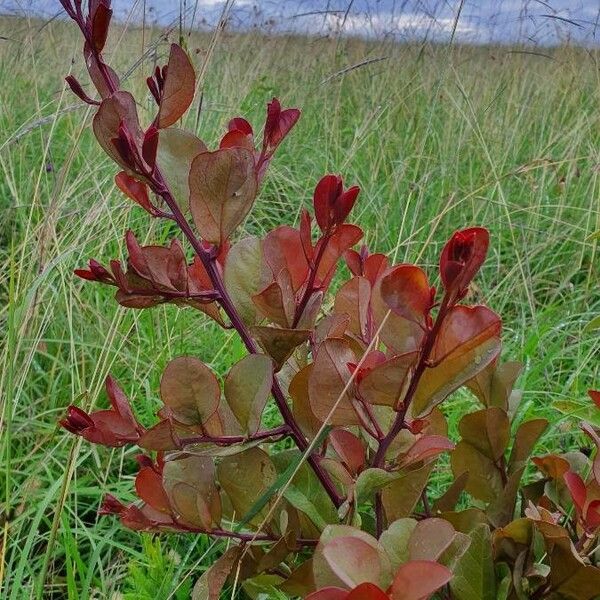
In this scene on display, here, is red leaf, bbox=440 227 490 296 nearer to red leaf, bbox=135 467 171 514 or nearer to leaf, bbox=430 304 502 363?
leaf, bbox=430 304 502 363

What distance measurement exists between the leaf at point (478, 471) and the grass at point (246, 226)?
1.19ft

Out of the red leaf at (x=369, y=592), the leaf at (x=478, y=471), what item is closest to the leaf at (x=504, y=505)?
the leaf at (x=478, y=471)

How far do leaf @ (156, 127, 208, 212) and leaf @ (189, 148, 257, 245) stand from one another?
2.3 inches

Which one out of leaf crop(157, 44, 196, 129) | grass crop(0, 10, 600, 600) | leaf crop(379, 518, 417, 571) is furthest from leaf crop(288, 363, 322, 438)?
grass crop(0, 10, 600, 600)

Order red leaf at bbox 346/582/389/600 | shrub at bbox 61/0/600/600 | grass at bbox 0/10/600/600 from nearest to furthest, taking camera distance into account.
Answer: red leaf at bbox 346/582/389/600, shrub at bbox 61/0/600/600, grass at bbox 0/10/600/600

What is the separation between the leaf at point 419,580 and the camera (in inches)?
17.8

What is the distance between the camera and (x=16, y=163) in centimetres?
306

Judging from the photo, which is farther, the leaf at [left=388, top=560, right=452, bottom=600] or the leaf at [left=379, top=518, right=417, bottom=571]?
the leaf at [left=379, top=518, right=417, bottom=571]

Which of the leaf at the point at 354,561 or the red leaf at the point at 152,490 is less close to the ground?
the leaf at the point at 354,561

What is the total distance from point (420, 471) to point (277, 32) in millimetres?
4884

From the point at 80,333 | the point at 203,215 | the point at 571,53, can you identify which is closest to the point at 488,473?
the point at 203,215

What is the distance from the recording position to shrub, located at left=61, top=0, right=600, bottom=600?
0.54 metres

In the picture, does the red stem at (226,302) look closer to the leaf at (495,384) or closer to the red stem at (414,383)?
the red stem at (414,383)

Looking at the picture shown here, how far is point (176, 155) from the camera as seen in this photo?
0.64 meters
